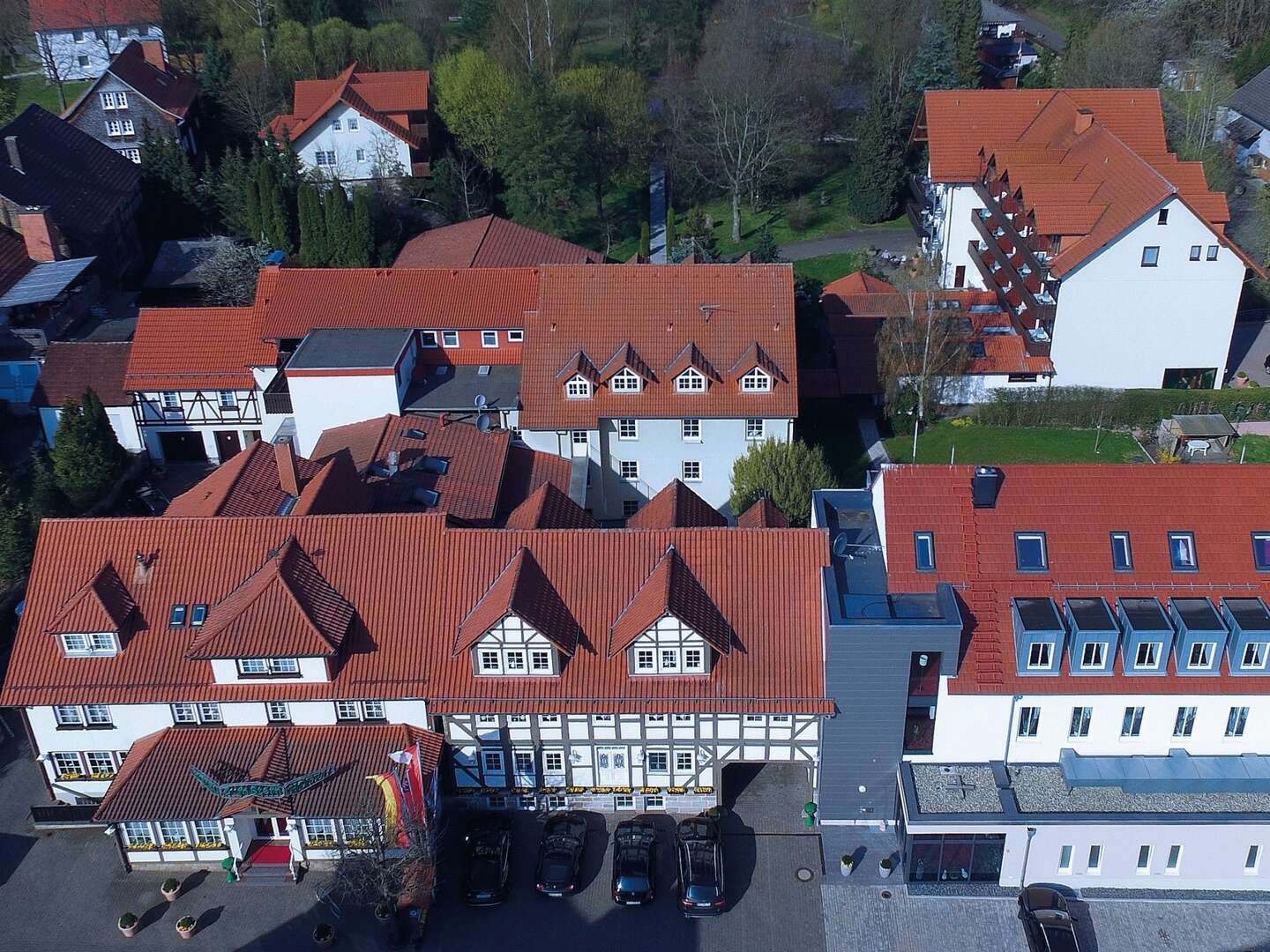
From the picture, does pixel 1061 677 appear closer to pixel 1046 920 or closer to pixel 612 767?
pixel 1046 920

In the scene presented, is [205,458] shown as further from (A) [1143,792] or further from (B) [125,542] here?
(A) [1143,792]

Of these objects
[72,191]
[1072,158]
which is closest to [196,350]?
[72,191]

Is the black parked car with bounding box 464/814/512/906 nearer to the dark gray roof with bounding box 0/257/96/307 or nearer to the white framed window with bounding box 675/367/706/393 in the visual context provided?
the white framed window with bounding box 675/367/706/393

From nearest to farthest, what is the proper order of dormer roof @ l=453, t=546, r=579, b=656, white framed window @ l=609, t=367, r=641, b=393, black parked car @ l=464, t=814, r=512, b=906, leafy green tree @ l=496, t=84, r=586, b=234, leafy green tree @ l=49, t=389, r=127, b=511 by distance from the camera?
black parked car @ l=464, t=814, r=512, b=906, dormer roof @ l=453, t=546, r=579, b=656, leafy green tree @ l=49, t=389, r=127, b=511, white framed window @ l=609, t=367, r=641, b=393, leafy green tree @ l=496, t=84, r=586, b=234

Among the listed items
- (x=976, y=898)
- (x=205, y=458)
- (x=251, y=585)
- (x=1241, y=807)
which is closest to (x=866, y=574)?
(x=976, y=898)

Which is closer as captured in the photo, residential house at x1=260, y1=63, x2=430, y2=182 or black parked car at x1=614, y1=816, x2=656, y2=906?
black parked car at x1=614, y1=816, x2=656, y2=906

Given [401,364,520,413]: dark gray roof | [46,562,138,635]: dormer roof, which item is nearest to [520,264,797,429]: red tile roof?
[401,364,520,413]: dark gray roof
